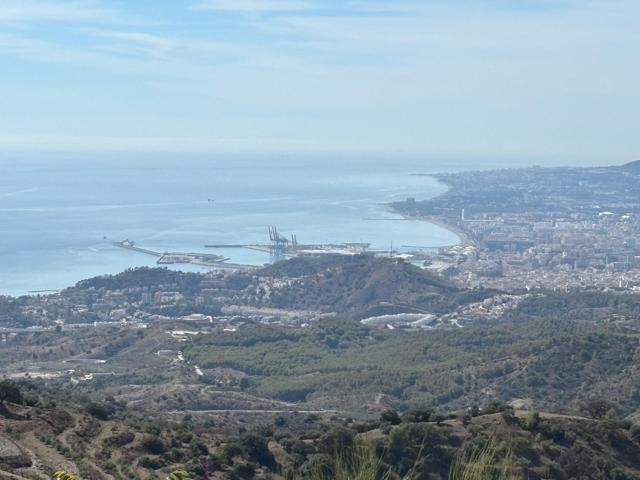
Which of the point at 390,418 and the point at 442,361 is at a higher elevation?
the point at 390,418

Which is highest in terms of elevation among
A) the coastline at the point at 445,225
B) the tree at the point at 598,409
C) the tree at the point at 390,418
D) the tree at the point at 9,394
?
the tree at the point at 9,394

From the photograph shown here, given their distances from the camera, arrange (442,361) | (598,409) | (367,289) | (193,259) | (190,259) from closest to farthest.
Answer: (598,409) → (442,361) → (367,289) → (193,259) → (190,259)

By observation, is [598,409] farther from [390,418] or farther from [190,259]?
[190,259]

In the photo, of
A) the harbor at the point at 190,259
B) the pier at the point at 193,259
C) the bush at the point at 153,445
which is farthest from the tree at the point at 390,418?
the harbor at the point at 190,259

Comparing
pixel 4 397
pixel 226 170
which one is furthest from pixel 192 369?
pixel 226 170

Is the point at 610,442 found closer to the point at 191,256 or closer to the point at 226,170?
the point at 191,256

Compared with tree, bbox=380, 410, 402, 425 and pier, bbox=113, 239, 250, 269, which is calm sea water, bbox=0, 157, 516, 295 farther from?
tree, bbox=380, 410, 402, 425

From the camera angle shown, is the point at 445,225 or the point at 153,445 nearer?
the point at 153,445

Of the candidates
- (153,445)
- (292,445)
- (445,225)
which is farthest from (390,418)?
(445,225)

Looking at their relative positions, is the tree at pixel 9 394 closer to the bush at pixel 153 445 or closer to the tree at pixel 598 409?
the bush at pixel 153 445

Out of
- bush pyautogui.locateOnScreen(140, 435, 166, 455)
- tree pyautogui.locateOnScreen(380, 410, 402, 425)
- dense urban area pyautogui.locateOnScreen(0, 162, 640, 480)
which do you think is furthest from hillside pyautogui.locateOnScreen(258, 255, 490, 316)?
bush pyautogui.locateOnScreen(140, 435, 166, 455)
